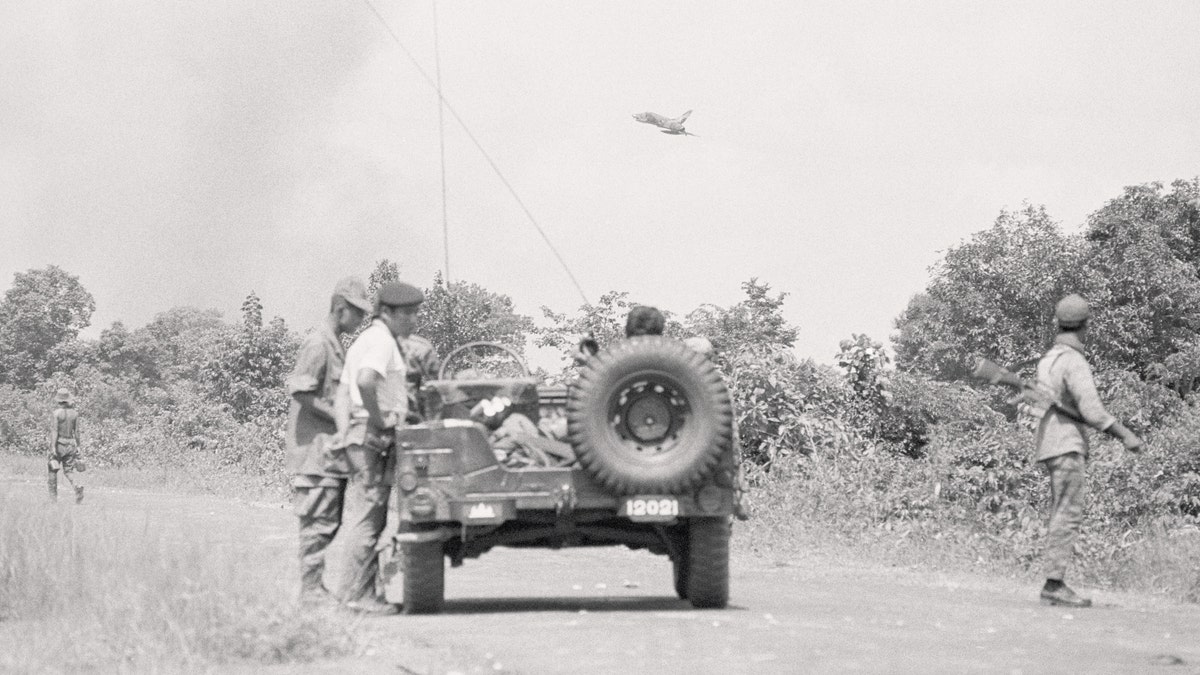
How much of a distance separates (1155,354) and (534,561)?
39.0 meters

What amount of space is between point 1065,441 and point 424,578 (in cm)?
432

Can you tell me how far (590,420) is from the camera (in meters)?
11.0

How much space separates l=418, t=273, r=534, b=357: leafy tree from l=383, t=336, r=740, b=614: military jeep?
162ft

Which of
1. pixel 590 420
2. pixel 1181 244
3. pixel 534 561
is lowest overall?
pixel 534 561

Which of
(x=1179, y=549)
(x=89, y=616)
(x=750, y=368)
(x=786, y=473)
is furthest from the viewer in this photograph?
(x=750, y=368)

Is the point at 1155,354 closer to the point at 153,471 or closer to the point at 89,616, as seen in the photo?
the point at 153,471

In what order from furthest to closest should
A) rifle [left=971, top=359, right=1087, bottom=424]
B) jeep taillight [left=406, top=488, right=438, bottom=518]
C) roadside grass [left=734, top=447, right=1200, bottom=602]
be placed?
1. roadside grass [left=734, top=447, right=1200, bottom=602]
2. rifle [left=971, top=359, right=1087, bottom=424]
3. jeep taillight [left=406, top=488, right=438, bottom=518]

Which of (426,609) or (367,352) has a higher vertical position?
(367,352)

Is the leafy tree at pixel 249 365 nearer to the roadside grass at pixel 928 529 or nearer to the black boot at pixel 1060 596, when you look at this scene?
the roadside grass at pixel 928 529

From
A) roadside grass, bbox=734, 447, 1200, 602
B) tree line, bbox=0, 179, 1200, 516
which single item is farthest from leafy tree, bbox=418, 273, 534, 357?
roadside grass, bbox=734, 447, 1200, 602

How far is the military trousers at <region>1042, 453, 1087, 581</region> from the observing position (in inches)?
477

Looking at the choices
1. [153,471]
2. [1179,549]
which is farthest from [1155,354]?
[1179,549]

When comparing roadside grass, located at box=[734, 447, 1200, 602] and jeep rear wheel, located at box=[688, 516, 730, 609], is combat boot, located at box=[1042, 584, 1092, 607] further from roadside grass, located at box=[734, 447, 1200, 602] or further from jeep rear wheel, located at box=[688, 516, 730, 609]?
jeep rear wheel, located at box=[688, 516, 730, 609]

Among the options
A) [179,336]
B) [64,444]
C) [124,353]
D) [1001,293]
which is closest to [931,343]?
[1001,293]
